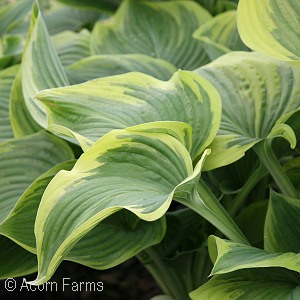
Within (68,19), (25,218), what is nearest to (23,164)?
(25,218)

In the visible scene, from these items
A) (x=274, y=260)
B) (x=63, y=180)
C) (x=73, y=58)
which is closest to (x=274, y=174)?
(x=274, y=260)

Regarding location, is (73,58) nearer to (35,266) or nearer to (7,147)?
(7,147)

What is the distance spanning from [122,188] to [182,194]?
65 millimetres

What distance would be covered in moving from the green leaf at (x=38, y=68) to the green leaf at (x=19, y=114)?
58 millimetres

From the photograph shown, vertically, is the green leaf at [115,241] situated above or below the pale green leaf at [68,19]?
above

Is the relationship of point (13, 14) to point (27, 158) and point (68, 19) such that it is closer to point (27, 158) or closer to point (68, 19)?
point (68, 19)

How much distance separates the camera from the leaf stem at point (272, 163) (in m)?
0.83

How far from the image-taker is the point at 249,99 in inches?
34.7

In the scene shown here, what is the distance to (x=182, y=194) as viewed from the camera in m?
0.69

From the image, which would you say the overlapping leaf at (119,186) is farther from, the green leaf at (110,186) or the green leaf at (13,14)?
the green leaf at (13,14)

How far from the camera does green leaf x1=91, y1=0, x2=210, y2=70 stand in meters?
1.22

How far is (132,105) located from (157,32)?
0.49 metres

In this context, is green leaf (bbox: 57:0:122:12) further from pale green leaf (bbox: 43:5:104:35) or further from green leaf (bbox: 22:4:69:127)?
green leaf (bbox: 22:4:69:127)

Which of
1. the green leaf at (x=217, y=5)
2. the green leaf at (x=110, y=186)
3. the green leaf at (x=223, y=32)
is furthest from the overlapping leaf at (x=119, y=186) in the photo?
the green leaf at (x=217, y=5)
